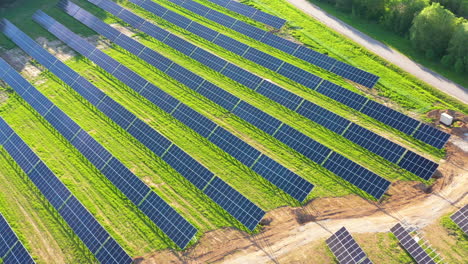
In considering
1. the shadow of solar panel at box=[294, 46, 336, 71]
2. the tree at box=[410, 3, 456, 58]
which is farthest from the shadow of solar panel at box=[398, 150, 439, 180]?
the tree at box=[410, 3, 456, 58]

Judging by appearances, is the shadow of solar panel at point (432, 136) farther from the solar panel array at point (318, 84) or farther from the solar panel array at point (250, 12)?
the solar panel array at point (250, 12)

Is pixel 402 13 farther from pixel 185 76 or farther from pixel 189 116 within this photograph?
pixel 189 116

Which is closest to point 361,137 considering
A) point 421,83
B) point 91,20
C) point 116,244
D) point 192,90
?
point 421,83

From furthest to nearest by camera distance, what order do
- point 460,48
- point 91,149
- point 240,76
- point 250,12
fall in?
point 250,12 → point 240,76 → point 460,48 → point 91,149

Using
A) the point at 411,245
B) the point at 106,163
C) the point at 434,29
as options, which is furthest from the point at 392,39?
the point at 106,163

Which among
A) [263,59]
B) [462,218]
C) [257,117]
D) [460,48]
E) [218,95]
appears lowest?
[218,95]

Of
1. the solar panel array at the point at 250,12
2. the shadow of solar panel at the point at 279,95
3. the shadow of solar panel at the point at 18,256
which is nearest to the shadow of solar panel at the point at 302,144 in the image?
the shadow of solar panel at the point at 279,95

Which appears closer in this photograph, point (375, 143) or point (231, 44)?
point (375, 143)

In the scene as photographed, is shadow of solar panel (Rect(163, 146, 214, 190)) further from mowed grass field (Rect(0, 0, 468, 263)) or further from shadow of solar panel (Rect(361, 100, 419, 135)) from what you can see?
shadow of solar panel (Rect(361, 100, 419, 135))
